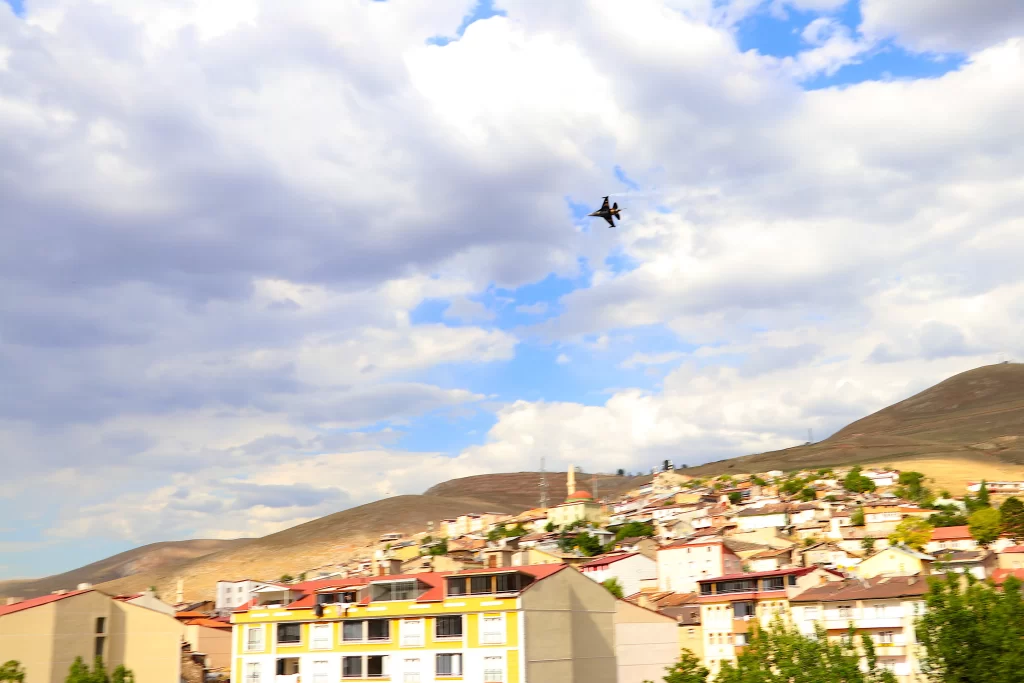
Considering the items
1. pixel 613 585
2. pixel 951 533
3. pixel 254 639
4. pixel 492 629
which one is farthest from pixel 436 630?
pixel 951 533

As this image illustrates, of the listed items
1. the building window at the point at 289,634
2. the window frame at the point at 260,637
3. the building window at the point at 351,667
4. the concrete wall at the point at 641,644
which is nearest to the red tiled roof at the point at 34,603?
the window frame at the point at 260,637

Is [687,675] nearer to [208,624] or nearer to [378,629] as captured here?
[378,629]

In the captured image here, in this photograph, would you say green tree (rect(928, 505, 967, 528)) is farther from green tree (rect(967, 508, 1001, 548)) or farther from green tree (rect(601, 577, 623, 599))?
green tree (rect(601, 577, 623, 599))

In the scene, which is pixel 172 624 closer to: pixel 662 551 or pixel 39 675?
pixel 39 675

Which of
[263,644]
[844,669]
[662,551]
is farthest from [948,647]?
[662,551]

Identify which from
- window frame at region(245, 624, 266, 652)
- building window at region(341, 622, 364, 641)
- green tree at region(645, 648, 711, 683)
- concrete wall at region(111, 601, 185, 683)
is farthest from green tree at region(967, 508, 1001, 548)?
concrete wall at region(111, 601, 185, 683)

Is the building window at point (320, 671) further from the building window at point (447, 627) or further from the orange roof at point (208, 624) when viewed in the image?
the orange roof at point (208, 624)

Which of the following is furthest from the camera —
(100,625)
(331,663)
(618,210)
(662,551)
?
(662,551)
